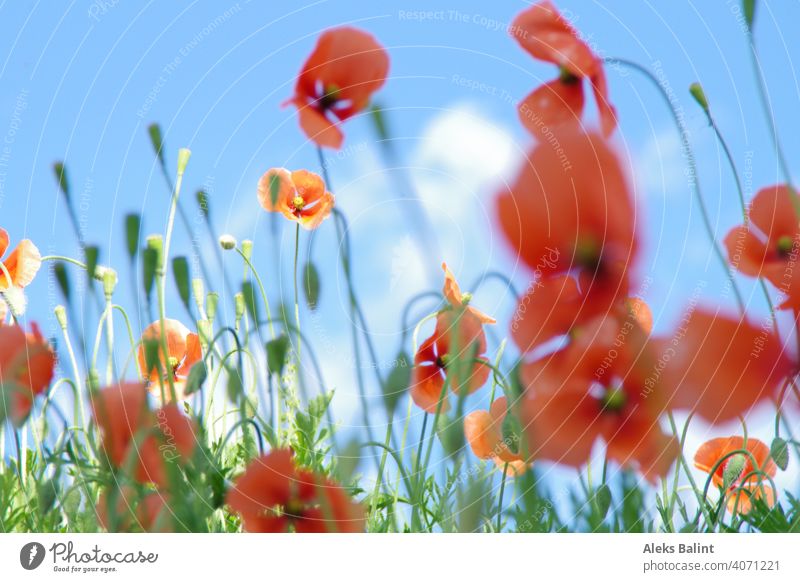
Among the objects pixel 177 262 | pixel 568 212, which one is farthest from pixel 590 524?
pixel 177 262

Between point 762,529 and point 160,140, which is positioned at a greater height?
point 160,140

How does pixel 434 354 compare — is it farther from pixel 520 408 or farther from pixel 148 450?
pixel 148 450

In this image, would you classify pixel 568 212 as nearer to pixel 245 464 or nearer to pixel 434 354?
pixel 434 354

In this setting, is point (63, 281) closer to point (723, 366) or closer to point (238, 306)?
point (238, 306)

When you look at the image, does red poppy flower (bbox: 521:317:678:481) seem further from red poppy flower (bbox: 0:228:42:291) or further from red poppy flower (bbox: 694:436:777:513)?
red poppy flower (bbox: 0:228:42:291)

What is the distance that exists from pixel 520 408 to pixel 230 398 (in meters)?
0.22

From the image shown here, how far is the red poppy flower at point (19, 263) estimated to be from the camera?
2.28 ft

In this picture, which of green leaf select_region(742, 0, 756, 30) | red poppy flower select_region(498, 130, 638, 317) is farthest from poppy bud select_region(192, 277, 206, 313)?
green leaf select_region(742, 0, 756, 30)

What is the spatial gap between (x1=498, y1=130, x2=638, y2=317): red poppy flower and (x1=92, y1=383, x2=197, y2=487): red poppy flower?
Answer: 10.9 inches

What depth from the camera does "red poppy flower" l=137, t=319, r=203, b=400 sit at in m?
0.68

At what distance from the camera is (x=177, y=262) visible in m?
0.68
